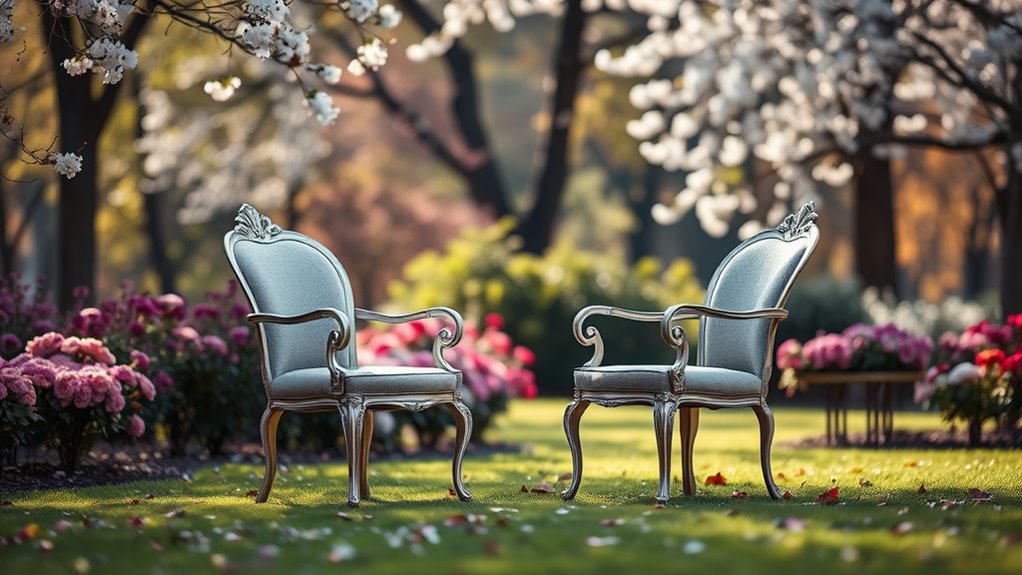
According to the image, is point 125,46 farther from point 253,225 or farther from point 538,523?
point 538,523

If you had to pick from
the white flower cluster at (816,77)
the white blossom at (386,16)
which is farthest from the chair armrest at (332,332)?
the white flower cluster at (816,77)

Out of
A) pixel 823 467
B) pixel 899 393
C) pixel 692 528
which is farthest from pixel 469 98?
pixel 692 528

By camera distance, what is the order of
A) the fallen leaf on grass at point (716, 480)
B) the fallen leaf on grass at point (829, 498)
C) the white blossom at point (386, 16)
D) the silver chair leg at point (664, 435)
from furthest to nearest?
the white blossom at point (386, 16)
the fallen leaf on grass at point (716, 480)
the silver chair leg at point (664, 435)
the fallen leaf on grass at point (829, 498)

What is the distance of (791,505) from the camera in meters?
6.10

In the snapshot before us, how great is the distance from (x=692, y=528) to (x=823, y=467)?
3403 mm

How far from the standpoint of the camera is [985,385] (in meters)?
9.43

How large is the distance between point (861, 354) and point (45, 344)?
5.68 metres

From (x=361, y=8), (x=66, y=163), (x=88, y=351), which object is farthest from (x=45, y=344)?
(x=361, y=8)

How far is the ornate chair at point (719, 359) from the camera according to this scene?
6355 millimetres

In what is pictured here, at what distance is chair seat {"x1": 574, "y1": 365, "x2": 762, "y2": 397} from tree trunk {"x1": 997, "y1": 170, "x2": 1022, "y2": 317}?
6478mm

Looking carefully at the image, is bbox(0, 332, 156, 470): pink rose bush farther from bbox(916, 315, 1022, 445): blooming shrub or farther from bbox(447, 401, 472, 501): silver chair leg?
bbox(916, 315, 1022, 445): blooming shrub

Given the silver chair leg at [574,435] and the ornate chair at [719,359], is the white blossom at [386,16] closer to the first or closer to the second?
the ornate chair at [719,359]

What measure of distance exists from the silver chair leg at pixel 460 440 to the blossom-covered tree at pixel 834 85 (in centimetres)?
561

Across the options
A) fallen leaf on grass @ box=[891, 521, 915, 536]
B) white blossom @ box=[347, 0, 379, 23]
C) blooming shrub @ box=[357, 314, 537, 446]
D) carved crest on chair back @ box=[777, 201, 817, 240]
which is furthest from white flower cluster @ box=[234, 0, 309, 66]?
fallen leaf on grass @ box=[891, 521, 915, 536]
